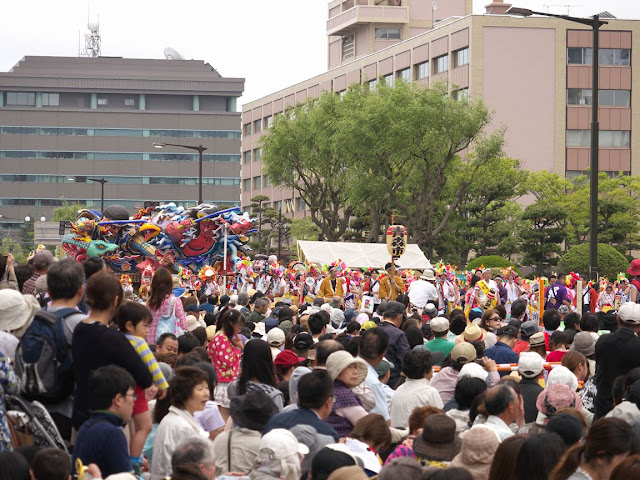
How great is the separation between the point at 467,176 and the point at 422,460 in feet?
163

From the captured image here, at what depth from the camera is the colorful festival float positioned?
33875mm

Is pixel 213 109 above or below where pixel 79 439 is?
above

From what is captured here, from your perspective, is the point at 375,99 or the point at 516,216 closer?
the point at 375,99

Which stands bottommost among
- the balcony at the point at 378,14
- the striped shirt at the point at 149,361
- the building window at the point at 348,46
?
the striped shirt at the point at 149,361

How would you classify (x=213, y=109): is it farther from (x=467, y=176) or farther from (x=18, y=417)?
(x=18, y=417)

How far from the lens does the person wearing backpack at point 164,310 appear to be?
33.2 ft

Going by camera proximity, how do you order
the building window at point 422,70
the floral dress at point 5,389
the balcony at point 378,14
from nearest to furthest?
1. the floral dress at point 5,389
2. the building window at point 422,70
3. the balcony at point 378,14

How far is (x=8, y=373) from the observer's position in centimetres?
604

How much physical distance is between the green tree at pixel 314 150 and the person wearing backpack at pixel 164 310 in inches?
1764

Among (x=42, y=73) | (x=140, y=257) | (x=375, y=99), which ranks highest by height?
(x=42, y=73)

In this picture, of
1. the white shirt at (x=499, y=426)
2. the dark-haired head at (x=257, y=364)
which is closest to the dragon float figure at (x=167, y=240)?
the dark-haired head at (x=257, y=364)

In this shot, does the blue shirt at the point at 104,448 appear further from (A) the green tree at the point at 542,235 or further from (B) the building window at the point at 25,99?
(B) the building window at the point at 25,99

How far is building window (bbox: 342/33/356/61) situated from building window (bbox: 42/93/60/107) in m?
46.2

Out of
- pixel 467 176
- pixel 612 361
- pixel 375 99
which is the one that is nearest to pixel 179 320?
pixel 612 361
